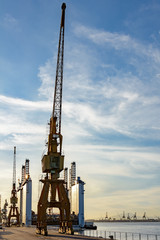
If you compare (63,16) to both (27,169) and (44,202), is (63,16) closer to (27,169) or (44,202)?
(44,202)

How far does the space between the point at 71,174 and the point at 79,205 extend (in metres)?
47.2

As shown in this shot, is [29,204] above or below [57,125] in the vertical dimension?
below

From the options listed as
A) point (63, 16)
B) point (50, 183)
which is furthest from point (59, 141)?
point (63, 16)

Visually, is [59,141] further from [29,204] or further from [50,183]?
[29,204]

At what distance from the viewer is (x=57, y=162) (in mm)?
62500

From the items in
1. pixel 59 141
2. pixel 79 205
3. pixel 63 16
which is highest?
pixel 63 16

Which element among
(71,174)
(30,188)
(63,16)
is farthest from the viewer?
(71,174)

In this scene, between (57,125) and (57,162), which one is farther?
(57,125)

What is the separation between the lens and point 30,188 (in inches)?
5517

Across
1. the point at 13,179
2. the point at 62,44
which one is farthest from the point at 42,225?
the point at 13,179

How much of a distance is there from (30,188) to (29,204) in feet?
24.8

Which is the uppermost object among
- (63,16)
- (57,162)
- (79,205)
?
(63,16)

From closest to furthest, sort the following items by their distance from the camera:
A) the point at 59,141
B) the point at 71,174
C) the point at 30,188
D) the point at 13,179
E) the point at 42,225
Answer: the point at 42,225
the point at 59,141
the point at 30,188
the point at 71,174
the point at 13,179

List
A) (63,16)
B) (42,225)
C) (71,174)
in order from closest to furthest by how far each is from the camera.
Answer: (42,225) → (63,16) → (71,174)
